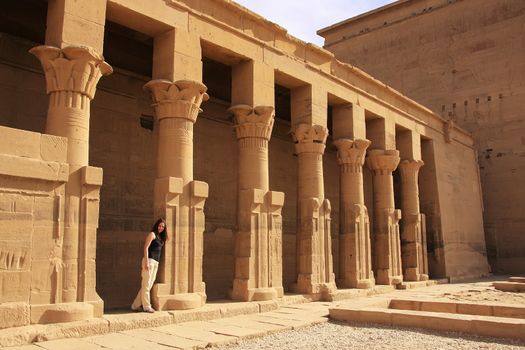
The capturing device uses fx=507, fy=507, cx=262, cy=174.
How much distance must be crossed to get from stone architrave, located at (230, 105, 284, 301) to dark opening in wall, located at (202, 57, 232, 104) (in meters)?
2.03

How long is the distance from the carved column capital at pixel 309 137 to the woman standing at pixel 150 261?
4884 millimetres

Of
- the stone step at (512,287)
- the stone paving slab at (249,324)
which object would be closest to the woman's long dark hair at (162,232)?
the stone paving slab at (249,324)

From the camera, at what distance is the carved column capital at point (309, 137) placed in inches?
478

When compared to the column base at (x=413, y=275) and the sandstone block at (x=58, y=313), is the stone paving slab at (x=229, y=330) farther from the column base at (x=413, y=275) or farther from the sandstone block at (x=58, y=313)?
the column base at (x=413, y=275)

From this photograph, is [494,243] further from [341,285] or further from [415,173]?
[341,285]

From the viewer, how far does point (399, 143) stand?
17.4 m

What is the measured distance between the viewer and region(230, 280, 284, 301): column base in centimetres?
977

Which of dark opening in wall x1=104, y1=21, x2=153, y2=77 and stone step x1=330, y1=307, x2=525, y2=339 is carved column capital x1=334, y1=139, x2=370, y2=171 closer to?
dark opening in wall x1=104, y1=21, x2=153, y2=77

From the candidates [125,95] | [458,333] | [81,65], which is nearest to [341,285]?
[458,333]

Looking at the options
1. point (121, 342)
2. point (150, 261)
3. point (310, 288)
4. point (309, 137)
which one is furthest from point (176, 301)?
point (309, 137)

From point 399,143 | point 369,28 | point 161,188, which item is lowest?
point 161,188

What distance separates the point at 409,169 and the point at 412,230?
2.03 m

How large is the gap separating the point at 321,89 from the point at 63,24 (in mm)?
6889

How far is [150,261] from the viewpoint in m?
8.14
